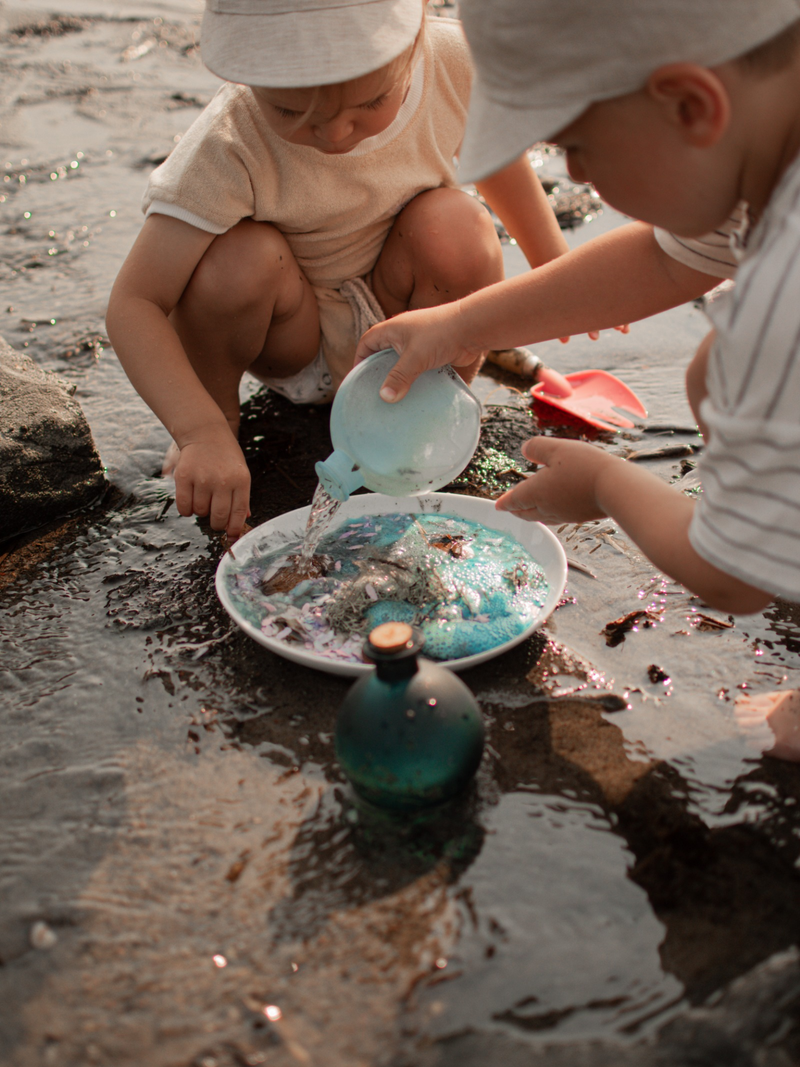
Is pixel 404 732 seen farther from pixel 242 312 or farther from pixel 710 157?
pixel 242 312

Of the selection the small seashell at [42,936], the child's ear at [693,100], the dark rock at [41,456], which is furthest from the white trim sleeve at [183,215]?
the small seashell at [42,936]

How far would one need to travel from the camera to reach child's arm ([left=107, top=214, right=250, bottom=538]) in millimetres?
2049

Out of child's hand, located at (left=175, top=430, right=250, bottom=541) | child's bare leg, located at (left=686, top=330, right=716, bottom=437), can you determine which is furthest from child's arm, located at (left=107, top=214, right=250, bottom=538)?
child's bare leg, located at (left=686, top=330, right=716, bottom=437)

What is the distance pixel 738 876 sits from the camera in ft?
4.42

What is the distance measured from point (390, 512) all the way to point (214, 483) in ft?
1.60

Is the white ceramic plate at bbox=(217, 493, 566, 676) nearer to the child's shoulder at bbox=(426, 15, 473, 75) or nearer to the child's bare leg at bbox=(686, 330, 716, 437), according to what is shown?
the child's bare leg at bbox=(686, 330, 716, 437)

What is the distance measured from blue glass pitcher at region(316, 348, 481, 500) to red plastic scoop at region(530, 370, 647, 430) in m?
0.72

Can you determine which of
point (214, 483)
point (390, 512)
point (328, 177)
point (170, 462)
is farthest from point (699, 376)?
point (170, 462)

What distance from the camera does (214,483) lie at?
2.03 meters

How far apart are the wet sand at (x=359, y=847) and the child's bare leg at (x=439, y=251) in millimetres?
781

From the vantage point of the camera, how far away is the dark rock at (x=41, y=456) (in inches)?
92.6

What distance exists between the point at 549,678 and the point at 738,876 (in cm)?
54

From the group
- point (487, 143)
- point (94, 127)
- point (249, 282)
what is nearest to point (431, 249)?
point (249, 282)

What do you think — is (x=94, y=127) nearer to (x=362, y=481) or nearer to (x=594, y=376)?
(x=594, y=376)
